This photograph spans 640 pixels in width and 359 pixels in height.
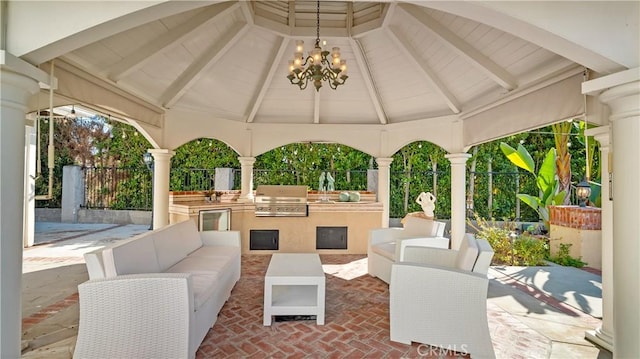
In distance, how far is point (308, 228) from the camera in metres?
6.74

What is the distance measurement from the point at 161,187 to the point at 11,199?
420cm

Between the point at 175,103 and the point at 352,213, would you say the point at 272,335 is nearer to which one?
the point at 352,213

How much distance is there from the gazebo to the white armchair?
912mm

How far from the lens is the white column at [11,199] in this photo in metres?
1.87

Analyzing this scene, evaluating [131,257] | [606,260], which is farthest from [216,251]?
[606,260]

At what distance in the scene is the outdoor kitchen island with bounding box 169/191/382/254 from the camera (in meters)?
6.64

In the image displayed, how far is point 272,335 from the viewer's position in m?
3.11

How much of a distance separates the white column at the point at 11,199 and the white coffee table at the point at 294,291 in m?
1.92

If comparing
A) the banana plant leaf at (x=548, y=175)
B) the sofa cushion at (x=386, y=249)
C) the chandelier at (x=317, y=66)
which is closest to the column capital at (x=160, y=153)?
the chandelier at (x=317, y=66)

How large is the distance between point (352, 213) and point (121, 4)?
5.63 meters

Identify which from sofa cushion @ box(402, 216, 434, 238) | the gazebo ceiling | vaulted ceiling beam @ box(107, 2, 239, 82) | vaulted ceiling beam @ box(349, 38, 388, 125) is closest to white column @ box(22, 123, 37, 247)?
the gazebo ceiling

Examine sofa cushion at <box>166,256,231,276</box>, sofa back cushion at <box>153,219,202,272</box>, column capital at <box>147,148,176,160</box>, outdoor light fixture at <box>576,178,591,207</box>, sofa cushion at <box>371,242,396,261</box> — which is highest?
column capital at <box>147,148,176,160</box>

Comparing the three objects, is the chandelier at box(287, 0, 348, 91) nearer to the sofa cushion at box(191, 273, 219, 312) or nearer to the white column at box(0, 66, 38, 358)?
the sofa cushion at box(191, 273, 219, 312)

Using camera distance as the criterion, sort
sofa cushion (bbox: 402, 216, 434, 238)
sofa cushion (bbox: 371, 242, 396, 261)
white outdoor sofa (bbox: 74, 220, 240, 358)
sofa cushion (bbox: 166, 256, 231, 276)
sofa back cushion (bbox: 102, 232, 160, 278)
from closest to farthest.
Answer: white outdoor sofa (bbox: 74, 220, 240, 358) < sofa back cushion (bbox: 102, 232, 160, 278) < sofa cushion (bbox: 166, 256, 231, 276) < sofa cushion (bbox: 371, 242, 396, 261) < sofa cushion (bbox: 402, 216, 434, 238)
